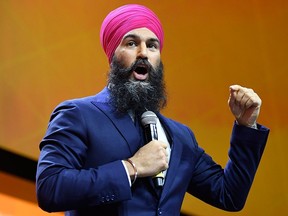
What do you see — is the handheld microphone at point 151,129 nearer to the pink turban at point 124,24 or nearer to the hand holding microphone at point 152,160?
the hand holding microphone at point 152,160

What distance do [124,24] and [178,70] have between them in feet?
3.66

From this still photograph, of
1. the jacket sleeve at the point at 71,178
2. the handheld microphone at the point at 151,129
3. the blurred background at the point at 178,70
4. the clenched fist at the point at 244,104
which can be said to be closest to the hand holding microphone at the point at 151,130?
the handheld microphone at the point at 151,129

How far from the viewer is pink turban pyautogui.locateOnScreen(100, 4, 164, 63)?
1947 mm

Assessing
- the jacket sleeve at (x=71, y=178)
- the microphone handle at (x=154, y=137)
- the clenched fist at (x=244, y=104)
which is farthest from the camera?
the clenched fist at (x=244, y=104)

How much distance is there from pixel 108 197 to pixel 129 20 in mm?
630

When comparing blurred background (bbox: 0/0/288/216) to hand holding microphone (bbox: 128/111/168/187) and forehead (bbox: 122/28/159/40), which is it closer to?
forehead (bbox: 122/28/159/40)

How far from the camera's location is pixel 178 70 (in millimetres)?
3037

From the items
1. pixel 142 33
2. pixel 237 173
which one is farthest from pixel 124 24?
pixel 237 173

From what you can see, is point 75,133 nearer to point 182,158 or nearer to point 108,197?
point 108,197

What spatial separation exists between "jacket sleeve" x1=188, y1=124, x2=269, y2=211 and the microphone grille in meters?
0.27

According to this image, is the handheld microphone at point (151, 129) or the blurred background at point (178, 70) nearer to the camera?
the handheld microphone at point (151, 129)

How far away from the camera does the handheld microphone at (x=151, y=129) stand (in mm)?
1671

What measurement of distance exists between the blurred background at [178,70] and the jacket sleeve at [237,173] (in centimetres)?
93

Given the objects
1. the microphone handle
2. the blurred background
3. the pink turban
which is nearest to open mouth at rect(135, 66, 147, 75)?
the pink turban
